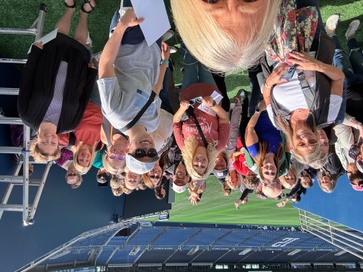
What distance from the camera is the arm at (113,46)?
2.06 metres

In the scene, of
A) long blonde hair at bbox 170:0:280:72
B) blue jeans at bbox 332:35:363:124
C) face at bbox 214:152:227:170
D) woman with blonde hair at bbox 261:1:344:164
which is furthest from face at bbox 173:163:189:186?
long blonde hair at bbox 170:0:280:72

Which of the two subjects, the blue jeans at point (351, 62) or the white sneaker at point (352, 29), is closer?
the blue jeans at point (351, 62)

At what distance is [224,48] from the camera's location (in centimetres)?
112

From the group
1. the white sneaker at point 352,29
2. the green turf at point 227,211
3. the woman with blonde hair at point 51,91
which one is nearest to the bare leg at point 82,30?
the woman with blonde hair at point 51,91

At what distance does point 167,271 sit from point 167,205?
3931 mm

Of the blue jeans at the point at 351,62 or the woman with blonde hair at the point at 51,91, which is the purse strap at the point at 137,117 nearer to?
the woman with blonde hair at the point at 51,91

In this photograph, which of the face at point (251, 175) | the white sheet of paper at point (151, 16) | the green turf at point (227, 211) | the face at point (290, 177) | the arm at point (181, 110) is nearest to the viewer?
the white sheet of paper at point (151, 16)

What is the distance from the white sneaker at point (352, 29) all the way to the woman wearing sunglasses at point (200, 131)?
1400 mm

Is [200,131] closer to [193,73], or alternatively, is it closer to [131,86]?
[193,73]

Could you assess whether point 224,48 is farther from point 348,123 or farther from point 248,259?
point 248,259

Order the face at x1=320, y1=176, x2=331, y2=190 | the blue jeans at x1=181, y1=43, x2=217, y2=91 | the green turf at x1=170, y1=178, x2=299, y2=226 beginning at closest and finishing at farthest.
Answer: the blue jeans at x1=181, y1=43, x2=217, y2=91
the face at x1=320, y1=176, x2=331, y2=190
the green turf at x1=170, y1=178, x2=299, y2=226

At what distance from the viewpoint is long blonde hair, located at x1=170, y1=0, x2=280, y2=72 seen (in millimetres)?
1066

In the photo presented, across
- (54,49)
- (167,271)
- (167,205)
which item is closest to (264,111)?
(54,49)

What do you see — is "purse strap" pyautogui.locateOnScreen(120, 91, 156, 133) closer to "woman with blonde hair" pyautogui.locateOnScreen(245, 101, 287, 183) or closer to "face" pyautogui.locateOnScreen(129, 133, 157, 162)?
"face" pyautogui.locateOnScreen(129, 133, 157, 162)
